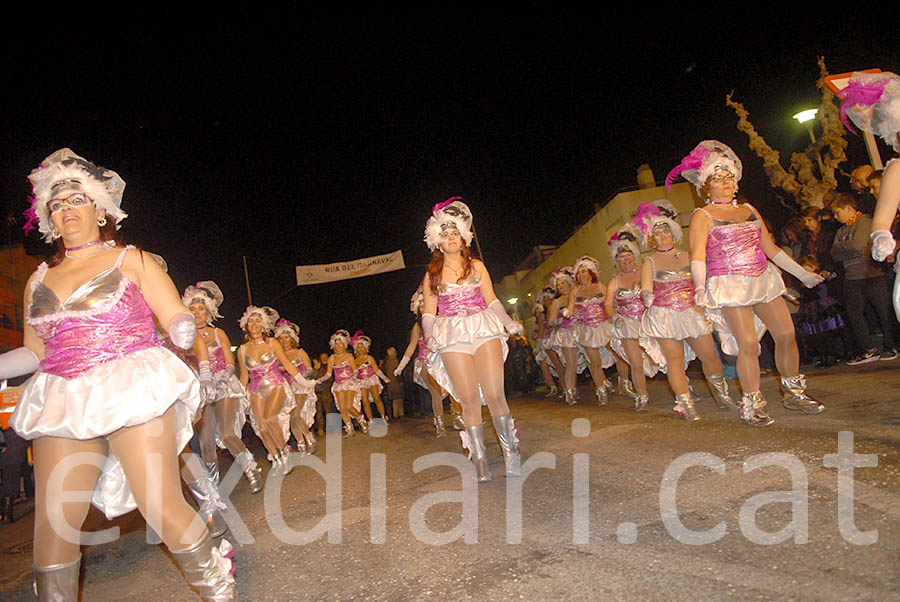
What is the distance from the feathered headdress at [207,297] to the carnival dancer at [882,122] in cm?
591

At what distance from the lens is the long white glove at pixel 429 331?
4.84 meters

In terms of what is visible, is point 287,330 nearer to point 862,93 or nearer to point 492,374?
point 492,374

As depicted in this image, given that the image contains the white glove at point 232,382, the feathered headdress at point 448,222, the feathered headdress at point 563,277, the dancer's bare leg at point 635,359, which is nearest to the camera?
the feathered headdress at point 448,222

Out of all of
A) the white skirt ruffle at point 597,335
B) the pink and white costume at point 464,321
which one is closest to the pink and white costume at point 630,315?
the white skirt ruffle at point 597,335

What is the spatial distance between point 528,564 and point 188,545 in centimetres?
144

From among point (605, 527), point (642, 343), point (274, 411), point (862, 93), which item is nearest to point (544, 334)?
point (642, 343)

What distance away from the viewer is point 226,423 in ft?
20.0

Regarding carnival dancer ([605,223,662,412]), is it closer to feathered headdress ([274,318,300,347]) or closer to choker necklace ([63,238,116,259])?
feathered headdress ([274,318,300,347])

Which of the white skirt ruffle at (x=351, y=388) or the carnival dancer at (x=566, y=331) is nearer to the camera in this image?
the carnival dancer at (x=566, y=331)

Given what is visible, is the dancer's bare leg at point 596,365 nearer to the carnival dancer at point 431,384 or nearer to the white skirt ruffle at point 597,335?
the white skirt ruffle at point 597,335

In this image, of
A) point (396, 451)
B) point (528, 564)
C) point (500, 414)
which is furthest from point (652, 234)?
point (528, 564)

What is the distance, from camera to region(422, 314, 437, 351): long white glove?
4840 millimetres

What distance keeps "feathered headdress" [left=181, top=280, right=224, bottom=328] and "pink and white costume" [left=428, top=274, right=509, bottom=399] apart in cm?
286

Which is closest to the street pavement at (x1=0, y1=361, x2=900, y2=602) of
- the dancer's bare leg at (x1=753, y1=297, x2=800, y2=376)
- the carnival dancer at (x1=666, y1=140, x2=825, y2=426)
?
the carnival dancer at (x1=666, y1=140, x2=825, y2=426)
